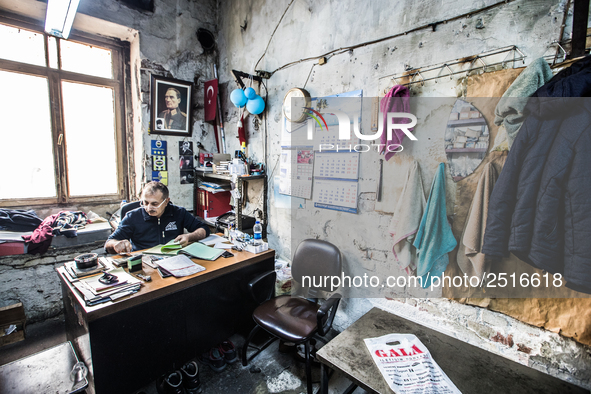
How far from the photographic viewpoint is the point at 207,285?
79.0 inches

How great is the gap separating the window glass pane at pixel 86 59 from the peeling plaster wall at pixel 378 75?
171 cm

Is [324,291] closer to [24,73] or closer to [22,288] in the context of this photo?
[22,288]

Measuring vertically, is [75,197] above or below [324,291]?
above

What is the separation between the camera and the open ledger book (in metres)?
2.19

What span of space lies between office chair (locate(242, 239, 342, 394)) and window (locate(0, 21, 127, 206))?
2.75 m

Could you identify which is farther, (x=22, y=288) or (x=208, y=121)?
(x=208, y=121)

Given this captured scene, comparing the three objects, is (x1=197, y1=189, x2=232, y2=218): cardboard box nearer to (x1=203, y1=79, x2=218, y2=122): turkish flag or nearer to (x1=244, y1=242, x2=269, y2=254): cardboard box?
(x1=203, y1=79, x2=218, y2=122): turkish flag

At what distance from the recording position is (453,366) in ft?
4.51

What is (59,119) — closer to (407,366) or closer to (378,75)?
(378,75)

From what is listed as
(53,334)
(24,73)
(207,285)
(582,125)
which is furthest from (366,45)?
(53,334)

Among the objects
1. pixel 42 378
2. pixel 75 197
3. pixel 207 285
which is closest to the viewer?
pixel 42 378

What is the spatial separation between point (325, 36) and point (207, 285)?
2.32 metres

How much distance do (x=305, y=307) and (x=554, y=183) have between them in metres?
1.71

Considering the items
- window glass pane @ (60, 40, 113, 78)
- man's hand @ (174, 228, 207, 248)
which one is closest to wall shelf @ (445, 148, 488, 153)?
man's hand @ (174, 228, 207, 248)
